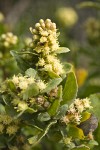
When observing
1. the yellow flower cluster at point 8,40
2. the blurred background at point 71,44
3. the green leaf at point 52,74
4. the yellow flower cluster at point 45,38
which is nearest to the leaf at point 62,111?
the green leaf at point 52,74

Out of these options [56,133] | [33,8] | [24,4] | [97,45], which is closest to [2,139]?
[56,133]

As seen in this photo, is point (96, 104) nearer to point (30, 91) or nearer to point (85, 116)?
point (85, 116)

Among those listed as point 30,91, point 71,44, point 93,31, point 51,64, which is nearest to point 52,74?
point 51,64

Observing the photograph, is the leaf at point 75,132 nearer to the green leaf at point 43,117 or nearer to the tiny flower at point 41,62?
the green leaf at point 43,117

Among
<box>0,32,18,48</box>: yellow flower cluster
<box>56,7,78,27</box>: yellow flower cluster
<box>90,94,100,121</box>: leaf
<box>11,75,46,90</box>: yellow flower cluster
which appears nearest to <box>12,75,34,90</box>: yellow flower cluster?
<box>11,75,46,90</box>: yellow flower cluster

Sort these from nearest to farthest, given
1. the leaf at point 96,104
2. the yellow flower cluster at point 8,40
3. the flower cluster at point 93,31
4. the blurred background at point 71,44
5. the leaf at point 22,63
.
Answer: the leaf at point 22,63 < the leaf at point 96,104 < the yellow flower cluster at point 8,40 < the blurred background at point 71,44 < the flower cluster at point 93,31

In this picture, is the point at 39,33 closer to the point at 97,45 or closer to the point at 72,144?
the point at 72,144
